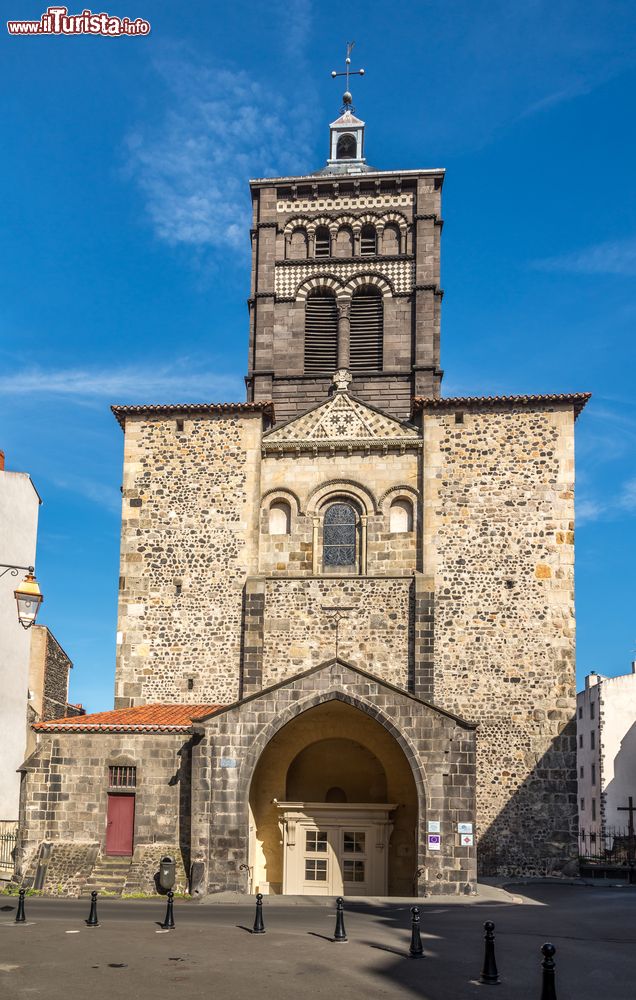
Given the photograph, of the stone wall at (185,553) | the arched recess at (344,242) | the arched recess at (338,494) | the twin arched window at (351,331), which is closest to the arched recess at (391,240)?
the arched recess at (344,242)

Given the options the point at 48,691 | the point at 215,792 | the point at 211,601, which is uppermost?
the point at 211,601

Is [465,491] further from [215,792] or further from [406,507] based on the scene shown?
[215,792]

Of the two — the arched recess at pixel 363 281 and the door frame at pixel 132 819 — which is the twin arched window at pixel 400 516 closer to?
the arched recess at pixel 363 281

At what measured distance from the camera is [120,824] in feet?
78.1

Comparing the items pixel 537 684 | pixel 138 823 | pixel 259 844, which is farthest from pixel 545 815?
pixel 138 823

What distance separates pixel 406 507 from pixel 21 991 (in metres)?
18.5

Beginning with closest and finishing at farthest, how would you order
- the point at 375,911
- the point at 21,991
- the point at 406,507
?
the point at 21,991
the point at 375,911
the point at 406,507

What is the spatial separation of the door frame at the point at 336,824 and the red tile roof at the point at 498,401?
411 inches

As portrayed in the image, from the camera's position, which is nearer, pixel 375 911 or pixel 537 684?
pixel 375 911

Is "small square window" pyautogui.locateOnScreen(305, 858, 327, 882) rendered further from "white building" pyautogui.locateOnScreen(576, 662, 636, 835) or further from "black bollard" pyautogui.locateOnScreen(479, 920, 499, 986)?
"white building" pyautogui.locateOnScreen(576, 662, 636, 835)

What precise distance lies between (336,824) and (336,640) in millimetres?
4629

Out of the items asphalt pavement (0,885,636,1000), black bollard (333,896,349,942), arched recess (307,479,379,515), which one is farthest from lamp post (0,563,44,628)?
arched recess (307,479,379,515)

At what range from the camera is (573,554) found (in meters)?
27.0

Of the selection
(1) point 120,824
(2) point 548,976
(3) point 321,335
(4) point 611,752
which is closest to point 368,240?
(3) point 321,335
